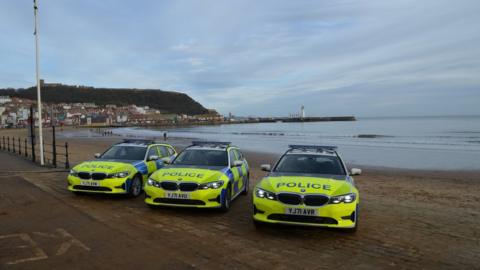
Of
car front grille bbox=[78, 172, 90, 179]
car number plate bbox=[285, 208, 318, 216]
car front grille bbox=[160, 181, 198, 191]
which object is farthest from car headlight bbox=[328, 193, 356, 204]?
car front grille bbox=[78, 172, 90, 179]

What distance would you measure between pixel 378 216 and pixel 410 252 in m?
2.36

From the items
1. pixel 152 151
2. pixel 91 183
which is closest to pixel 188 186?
pixel 91 183

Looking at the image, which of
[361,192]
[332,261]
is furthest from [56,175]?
[332,261]

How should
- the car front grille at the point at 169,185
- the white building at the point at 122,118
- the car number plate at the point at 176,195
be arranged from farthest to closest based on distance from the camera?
1. the white building at the point at 122,118
2. the car front grille at the point at 169,185
3. the car number plate at the point at 176,195

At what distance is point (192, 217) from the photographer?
7.47m

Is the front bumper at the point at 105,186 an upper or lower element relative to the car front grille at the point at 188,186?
lower

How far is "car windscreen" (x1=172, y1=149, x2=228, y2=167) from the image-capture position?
891 centimetres

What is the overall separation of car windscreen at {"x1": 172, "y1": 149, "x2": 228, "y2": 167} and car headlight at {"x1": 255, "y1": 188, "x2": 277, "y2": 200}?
2.23m

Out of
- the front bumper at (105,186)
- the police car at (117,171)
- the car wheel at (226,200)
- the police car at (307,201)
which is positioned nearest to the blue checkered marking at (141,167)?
the police car at (117,171)

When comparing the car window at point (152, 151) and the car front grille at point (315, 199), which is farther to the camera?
the car window at point (152, 151)

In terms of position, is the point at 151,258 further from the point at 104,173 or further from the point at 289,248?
the point at 104,173

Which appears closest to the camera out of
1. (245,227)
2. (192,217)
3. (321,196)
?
(321,196)

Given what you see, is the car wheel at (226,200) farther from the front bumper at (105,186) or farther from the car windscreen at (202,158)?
the front bumper at (105,186)

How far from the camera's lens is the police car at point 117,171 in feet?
28.9
